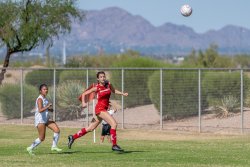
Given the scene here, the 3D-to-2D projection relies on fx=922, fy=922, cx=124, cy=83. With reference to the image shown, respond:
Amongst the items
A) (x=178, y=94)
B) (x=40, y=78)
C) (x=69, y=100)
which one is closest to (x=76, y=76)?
(x=69, y=100)

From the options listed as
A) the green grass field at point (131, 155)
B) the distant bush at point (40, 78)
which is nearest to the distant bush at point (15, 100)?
the distant bush at point (40, 78)

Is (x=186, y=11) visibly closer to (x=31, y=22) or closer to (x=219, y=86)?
(x=219, y=86)

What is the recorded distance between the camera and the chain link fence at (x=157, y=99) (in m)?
33.4

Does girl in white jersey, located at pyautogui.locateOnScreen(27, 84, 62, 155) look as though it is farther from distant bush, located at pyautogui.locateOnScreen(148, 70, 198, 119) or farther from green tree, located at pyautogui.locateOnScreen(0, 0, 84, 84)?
green tree, located at pyautogui.locateOnScreen(0, 0, 84, 84)

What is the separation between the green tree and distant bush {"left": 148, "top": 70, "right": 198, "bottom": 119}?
7.91m

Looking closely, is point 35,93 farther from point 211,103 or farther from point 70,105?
point 211,103

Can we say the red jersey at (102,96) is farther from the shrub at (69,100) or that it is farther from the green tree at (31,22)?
the green tree at (31,22)

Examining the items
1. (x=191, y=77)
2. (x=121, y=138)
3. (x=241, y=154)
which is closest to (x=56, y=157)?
(x=241, y=154)

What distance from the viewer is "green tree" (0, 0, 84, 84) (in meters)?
40.3

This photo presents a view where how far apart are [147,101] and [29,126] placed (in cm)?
465

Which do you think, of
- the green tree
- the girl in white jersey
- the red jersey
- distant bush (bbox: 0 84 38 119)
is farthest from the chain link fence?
the girl in white jersey

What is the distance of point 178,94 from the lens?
3409 cm

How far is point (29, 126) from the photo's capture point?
115ft

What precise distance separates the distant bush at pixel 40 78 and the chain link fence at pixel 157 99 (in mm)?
→ 40
